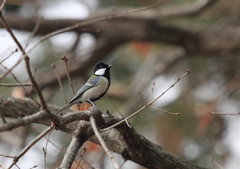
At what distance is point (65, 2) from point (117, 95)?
2.33m

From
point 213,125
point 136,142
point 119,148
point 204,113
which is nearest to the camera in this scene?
point 136,142

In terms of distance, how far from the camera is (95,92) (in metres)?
2.96

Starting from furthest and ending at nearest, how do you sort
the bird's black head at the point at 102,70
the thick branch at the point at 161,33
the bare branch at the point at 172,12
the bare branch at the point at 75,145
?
the thick branch at the point at 161,33 < the bare branch at the point at 172,12 < the bird's black head at the point at 102,70 < the bare branch at the point at 75,145

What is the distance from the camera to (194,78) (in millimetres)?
6754

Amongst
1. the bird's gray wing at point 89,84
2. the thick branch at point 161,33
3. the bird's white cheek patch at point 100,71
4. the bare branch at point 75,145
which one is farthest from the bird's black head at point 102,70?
the thick branch at point 161,33

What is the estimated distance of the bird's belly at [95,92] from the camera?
292cm

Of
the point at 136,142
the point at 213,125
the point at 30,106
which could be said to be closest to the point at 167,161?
the point at 136,142

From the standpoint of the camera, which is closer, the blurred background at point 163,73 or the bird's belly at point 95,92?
the bird's belly at point 95,92

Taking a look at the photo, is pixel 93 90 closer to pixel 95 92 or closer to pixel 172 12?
pixel 95 92

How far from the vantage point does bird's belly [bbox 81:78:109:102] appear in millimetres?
2920

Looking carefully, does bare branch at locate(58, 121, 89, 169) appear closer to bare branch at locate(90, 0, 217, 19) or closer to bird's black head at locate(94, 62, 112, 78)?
bird's black head at locate(94, 62, 112, 78)

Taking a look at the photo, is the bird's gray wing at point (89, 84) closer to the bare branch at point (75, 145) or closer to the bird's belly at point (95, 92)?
the bird's belly at point (95, 92)

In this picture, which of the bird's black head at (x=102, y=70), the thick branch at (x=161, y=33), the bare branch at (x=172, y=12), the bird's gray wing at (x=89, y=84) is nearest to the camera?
the bird's gray wing at (x=89, y=84)

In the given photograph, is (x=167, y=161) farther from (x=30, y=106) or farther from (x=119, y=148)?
(x=30, y=106)
